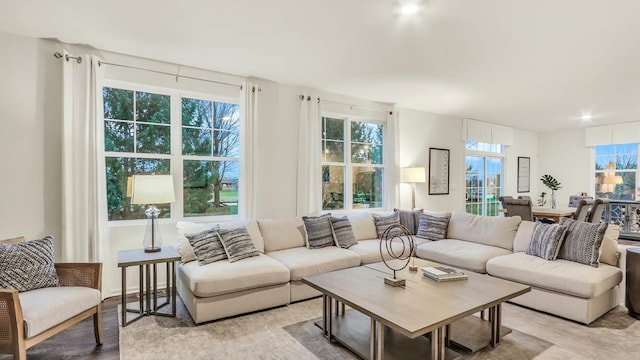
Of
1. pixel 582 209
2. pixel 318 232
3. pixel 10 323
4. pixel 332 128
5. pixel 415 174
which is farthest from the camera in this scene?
pixel 415 174

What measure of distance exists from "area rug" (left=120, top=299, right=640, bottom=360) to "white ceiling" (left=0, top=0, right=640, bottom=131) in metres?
2.55

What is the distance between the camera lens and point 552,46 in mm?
3260

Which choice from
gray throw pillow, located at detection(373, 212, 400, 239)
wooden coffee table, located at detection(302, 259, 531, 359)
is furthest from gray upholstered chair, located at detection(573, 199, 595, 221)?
wooden coffee table, located at detection(302, 259, 531, 359)

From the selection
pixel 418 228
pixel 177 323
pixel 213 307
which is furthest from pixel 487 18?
pixel 177 323

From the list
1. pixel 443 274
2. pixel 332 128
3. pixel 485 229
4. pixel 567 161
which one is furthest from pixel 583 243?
pixel 567 161

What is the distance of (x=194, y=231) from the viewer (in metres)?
3.49

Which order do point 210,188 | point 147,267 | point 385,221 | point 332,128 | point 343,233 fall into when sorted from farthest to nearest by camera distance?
point 332,128 → point 385,221 → point 210,188 → point 343,233 → point 147,267

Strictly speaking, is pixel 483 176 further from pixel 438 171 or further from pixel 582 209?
pixel 582 209

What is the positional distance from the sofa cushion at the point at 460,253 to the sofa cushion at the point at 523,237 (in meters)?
0.13

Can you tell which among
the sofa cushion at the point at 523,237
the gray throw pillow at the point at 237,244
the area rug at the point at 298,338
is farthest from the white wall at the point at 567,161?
the gray throw pillow at the point at 237,244

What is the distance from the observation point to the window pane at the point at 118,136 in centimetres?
362

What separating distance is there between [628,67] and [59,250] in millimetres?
6511

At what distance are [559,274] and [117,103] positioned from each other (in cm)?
473

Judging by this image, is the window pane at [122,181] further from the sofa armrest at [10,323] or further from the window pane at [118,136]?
the sofa armrest at [10,323]
